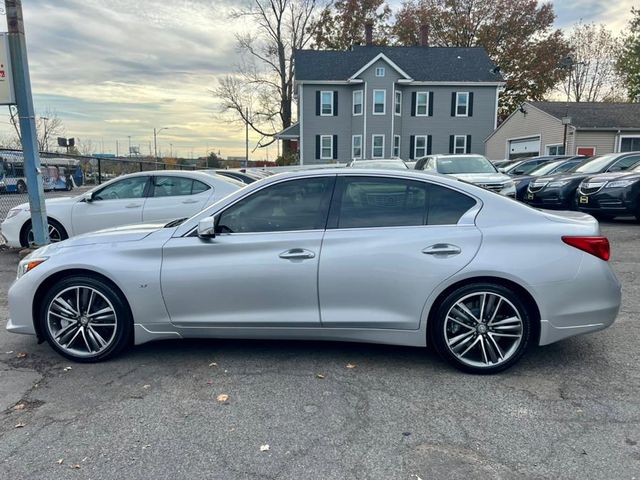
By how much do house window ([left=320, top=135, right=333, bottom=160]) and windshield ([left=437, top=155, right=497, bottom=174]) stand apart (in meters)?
20.6

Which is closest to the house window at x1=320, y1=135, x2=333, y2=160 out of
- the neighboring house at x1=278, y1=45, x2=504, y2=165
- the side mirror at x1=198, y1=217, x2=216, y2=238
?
the neighboring house at x1=278, y1=45, x2=504, y2=165

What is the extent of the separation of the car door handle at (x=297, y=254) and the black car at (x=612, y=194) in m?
9.14

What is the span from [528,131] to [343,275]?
30.7 meters

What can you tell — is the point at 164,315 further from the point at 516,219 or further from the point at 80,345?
the point at 516,219

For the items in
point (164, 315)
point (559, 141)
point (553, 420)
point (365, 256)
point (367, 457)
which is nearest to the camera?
point (367, 457)

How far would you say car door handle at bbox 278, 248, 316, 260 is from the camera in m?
3.53

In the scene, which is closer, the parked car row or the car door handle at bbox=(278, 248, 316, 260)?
the car door handle at bbox=(278, 248, 316, 260)

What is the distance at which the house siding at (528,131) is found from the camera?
27.5 metres

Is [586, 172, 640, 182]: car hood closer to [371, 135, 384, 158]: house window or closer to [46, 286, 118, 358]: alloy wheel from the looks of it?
[46, 286, 118, 358]: alloy wheel

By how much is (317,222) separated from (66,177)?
31.2m

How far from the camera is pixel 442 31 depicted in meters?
44.2

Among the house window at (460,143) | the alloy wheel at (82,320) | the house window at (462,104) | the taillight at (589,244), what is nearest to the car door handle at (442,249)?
the taillight at (589,244)

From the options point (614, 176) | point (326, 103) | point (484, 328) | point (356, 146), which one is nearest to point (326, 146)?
point (356, 146)

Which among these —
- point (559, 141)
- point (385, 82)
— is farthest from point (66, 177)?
point (559, 141)
